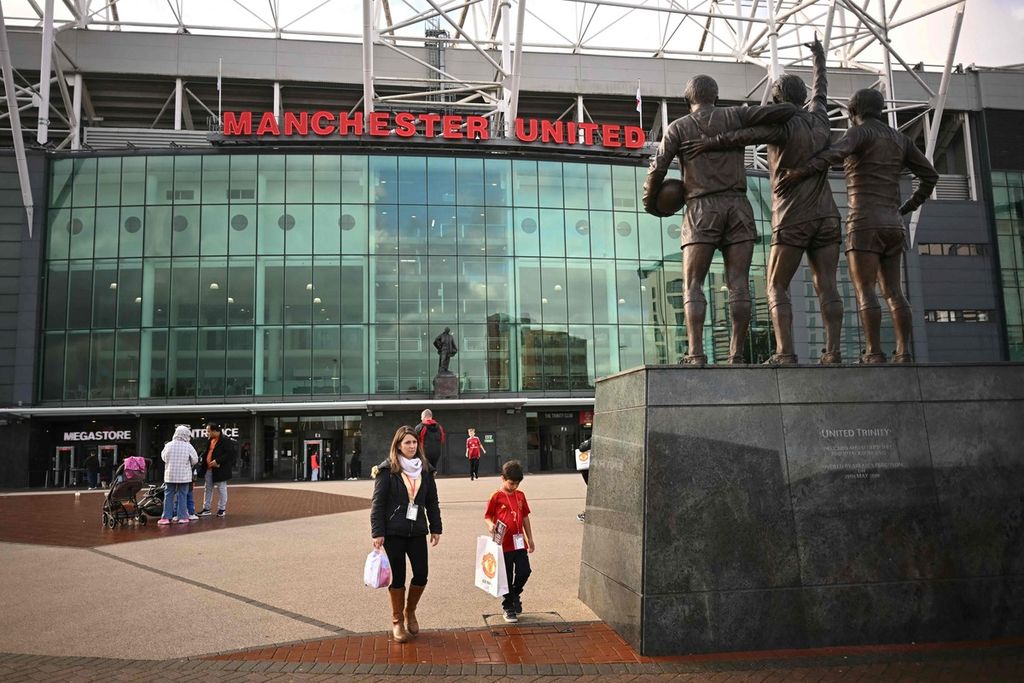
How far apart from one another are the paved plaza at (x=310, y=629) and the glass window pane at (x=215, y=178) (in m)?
27.1

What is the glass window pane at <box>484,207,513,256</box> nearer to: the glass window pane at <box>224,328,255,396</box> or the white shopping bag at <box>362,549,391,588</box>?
the glass window pane at <box>224,328,255,396</box>

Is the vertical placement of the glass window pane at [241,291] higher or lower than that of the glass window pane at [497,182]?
lower

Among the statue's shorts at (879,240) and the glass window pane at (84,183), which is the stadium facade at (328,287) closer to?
the glass window pane at (84,183)

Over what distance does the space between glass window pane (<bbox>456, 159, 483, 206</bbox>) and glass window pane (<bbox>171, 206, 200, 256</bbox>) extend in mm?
12544

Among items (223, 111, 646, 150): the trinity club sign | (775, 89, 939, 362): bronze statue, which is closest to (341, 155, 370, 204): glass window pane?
(223, 111, 646, 150): the trinity club sign

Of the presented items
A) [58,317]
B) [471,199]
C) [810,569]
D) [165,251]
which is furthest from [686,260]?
[58,317]

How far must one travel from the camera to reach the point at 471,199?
36.8m

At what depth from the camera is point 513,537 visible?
6.83m

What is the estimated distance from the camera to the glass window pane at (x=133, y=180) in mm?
35531

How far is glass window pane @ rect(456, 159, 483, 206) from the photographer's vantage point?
36.8 metres

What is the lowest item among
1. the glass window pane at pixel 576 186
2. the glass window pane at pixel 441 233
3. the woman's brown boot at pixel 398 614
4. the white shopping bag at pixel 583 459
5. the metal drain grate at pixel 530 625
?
the metal drain grate at pixel 530 625

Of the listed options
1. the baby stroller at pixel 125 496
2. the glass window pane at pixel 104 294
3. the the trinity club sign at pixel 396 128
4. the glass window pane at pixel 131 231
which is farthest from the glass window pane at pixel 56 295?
the baby stroller at pixel 125 496

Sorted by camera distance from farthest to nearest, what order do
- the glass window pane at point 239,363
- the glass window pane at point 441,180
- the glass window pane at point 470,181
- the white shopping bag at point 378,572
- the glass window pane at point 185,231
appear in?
the glass window pane at point 470,181
the glass window pane at point 441,180
the glass window pane at point 185,231
the glass window pane at point 239,363
the white shopping bag at point 378,572

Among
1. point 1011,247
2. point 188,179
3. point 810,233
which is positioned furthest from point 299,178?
point 1011,247
